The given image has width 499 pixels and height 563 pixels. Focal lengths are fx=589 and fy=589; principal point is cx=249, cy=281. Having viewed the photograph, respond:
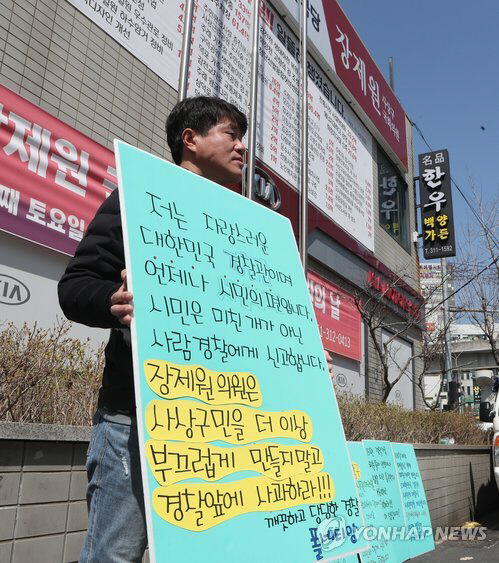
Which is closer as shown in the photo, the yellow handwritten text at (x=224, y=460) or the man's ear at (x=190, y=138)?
the yellow handwritten text at (x=224, y=460)

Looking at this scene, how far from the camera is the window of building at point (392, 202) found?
1412 centimetres

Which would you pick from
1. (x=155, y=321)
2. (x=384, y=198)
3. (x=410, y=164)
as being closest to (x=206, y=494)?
(x=155, y=321)

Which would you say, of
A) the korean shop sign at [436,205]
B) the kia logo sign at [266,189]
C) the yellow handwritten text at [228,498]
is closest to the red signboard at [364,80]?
the korean shop sign at [436,205]

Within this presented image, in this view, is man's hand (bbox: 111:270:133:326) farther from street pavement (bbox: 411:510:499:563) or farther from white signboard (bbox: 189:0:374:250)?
white signboard (bbox: 189:0:374:250)

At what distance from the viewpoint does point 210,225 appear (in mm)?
2051

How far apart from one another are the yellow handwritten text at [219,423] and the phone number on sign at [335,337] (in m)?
7.93

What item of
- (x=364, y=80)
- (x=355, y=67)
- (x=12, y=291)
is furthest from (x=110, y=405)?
(x=364, y=80)

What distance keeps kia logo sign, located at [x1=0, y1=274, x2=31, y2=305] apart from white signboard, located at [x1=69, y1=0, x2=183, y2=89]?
9.10 feet

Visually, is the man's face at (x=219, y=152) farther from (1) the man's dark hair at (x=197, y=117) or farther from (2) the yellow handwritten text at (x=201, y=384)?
(2) the yellow handwritten text at (x=201, y=384)

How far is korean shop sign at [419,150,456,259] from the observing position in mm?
14906

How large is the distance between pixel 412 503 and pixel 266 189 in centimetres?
508

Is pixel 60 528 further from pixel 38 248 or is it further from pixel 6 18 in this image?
pixel 6 18

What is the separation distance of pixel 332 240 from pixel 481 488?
4.82 metres

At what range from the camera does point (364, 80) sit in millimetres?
13070
